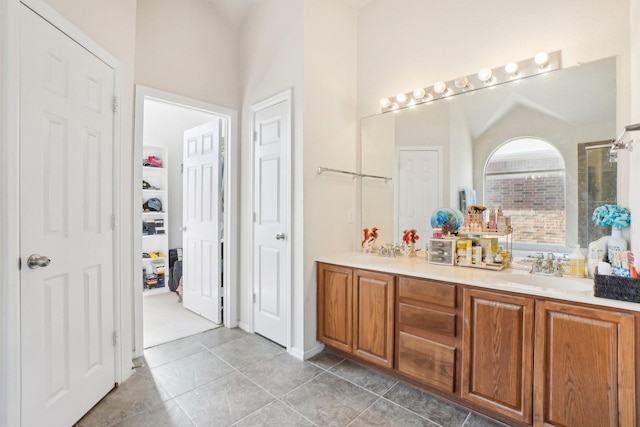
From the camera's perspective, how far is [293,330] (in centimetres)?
256

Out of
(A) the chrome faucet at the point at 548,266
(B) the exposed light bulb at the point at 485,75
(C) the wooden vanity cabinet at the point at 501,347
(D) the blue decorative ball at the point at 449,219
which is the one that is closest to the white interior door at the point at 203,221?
(C) the wooden vanity cabinet at the point at 501,347

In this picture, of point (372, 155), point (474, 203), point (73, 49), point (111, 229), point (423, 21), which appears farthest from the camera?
point (372, 155)

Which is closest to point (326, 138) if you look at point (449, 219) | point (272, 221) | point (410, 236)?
point (272, 221)

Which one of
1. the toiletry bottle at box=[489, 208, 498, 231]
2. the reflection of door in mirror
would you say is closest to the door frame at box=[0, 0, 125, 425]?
the toiletry bottle at box=[489, 208, 498, 231]

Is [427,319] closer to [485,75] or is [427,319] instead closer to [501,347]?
[501,347]

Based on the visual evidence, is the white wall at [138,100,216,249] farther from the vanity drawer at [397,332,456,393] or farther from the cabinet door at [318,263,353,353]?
the vanity drawer at [397,332,456,393]

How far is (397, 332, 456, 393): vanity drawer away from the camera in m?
1.83

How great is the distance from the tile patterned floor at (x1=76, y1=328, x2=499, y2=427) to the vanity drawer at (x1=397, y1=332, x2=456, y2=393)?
152 millimetres

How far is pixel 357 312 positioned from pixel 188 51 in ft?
8.99

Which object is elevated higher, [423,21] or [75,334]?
[423,21]

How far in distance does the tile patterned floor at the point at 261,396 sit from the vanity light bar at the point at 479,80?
2.17 m

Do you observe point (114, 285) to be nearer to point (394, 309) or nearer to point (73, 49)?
point (73, 49)

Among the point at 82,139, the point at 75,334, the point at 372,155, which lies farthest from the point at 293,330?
the point at 82,139

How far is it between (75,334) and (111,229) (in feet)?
2.17
